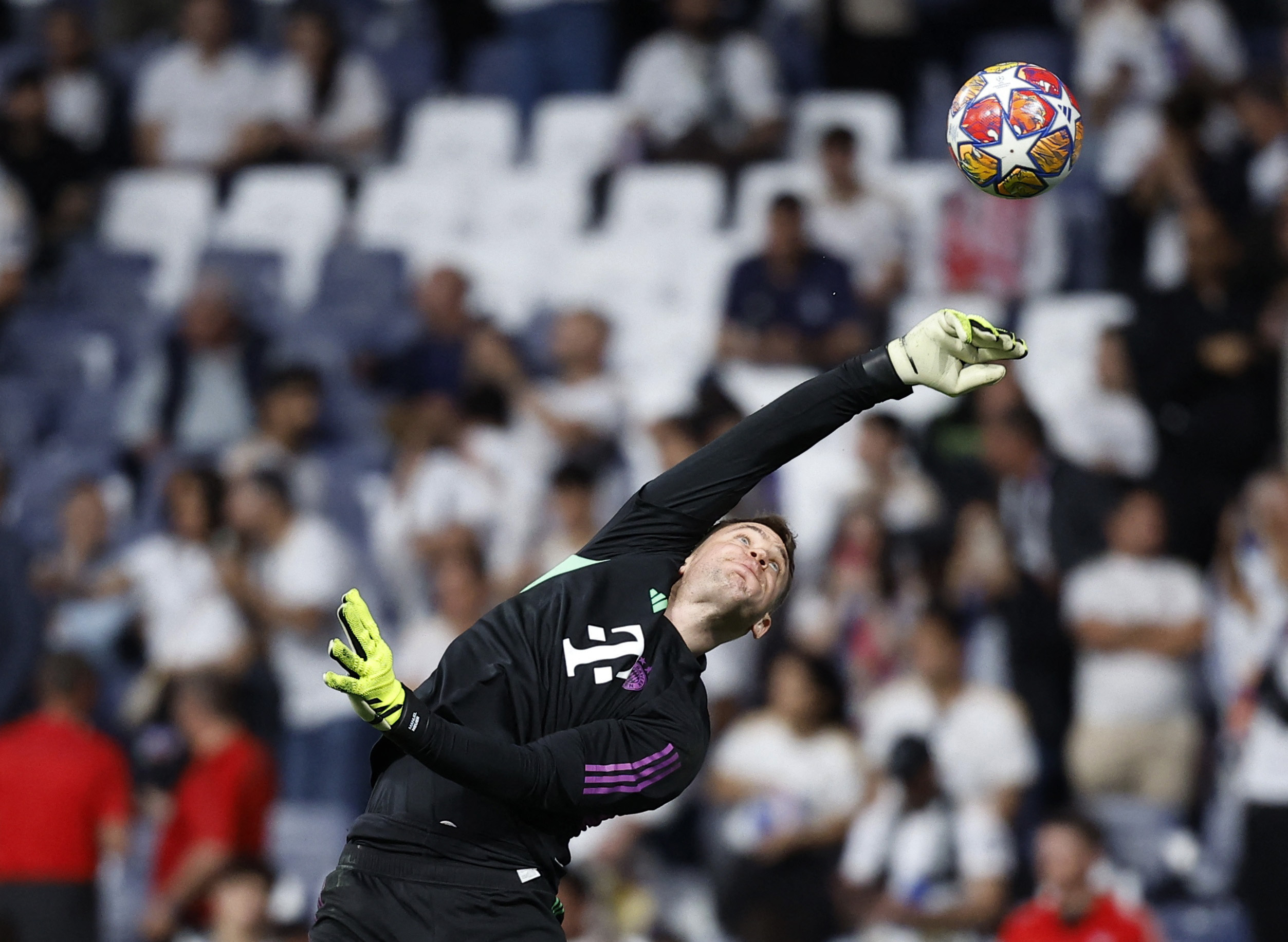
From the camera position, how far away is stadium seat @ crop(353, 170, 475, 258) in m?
12.3

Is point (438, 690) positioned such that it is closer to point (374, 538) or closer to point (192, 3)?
point (374, 538)

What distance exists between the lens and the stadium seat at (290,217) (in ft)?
40.6

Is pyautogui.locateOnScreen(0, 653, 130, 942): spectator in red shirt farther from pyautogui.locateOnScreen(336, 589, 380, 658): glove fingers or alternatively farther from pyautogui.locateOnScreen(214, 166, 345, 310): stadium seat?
pyautogui.locateOnScreen(336, 589, 380, 658): glove fingers

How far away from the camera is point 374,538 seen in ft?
33.1

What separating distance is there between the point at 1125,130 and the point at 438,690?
7916 millimetres

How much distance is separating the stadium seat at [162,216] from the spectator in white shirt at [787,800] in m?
6.19

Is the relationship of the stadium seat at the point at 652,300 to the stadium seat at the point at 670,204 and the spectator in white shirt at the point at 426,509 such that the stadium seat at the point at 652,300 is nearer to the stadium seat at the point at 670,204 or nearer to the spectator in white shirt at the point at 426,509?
the stadium seat at the point at 670,204

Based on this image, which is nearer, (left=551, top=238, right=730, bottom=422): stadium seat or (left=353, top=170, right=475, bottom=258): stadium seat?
(left=551, top=238, right=730, bottom=422): stadium seat

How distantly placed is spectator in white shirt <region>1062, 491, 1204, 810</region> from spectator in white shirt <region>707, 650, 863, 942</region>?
3.84 feet

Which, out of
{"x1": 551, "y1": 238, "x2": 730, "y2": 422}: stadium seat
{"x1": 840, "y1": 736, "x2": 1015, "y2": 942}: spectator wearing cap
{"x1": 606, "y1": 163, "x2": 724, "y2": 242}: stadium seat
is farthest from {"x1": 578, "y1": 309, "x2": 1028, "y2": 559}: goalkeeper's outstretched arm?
{"x1": 606, "y1": 163, "x2": 724, "y2": 242}: stadium seat

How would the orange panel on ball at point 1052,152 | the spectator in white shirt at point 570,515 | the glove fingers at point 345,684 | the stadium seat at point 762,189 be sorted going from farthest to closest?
1. the stadium seat at point 762,189
2. the spectator in white shirt at point 570,515
3. the orange panel on ball at point 1052,152
4. the glove fingers at point 345,684

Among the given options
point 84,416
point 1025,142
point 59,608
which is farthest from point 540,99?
point 1025,142

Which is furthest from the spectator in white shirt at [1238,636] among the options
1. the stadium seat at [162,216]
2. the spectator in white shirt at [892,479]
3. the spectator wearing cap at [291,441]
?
the stadium seat at [162,216]

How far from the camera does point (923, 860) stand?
7848 millimetres
